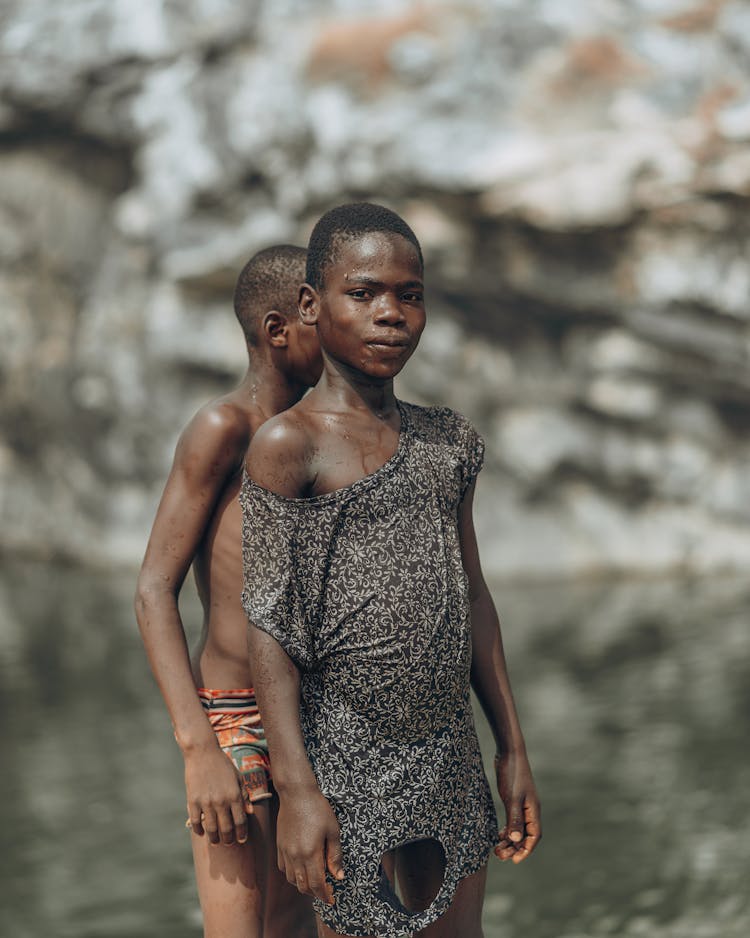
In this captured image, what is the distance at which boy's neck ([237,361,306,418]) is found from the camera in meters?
1.72

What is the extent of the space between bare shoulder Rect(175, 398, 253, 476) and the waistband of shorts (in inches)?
11.1

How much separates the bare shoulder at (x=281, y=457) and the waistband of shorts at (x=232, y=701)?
0.33 metres

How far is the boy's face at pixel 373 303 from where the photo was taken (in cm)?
145

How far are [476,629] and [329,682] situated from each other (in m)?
0.24

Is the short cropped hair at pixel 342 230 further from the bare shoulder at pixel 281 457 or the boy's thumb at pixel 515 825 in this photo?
the boy's thumb at pixel 515 825

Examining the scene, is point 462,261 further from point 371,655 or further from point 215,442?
point 371,655

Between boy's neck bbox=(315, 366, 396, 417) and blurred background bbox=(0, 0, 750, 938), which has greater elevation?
blurred background bbox=(0, 0, 750, 938)

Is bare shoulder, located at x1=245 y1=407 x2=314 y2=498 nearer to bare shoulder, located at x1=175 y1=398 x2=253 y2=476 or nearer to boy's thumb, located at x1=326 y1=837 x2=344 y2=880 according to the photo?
bare shoulder, located at x1=175 y1=398 x2=253 y2=476

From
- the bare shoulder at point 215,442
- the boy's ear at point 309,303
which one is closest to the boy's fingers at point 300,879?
the bare shoulder at point 215,442

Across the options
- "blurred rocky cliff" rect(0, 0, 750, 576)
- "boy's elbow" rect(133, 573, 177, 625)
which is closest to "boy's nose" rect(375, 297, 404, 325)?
"boy's elbow" rect(133, 573, 177, 625)

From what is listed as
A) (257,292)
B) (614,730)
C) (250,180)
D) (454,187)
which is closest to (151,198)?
(250,180)

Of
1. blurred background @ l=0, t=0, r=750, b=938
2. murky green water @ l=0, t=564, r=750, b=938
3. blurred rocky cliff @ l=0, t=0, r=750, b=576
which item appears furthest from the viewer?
blurred rocky cliff @ l=0, t=0, r=750, b=576

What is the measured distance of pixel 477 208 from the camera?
22.3 ft

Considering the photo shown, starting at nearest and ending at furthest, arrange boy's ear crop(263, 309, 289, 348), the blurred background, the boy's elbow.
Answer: the boy's elbow
boy's ear crop(263, 309, 289, 348)
the blurred background
